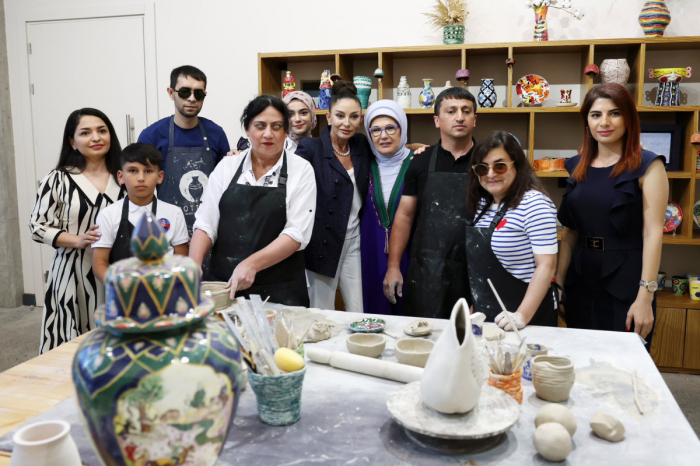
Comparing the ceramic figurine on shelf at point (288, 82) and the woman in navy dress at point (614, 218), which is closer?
the woman in navy dress at point (614, 218)

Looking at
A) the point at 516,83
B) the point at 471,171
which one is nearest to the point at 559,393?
the point at 471,171

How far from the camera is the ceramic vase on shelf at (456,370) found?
1.10 meters

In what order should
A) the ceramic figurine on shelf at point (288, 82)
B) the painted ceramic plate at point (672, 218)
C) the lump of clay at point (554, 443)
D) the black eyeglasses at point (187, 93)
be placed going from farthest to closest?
the ceramic figurine on shelf at point (288, 82) < the painted ceramic plate at point (672, 218) < the black eyeglasses at point (187, 93) < the lump of clay at point (554, 443)

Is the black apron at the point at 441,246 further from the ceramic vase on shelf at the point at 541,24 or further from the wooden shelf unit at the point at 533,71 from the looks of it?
the ceramic vase on shelf at the point at 541,24

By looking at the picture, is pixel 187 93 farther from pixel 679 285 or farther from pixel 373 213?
pixel 679 285

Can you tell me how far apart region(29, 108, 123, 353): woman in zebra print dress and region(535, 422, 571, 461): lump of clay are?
2115 millimetres

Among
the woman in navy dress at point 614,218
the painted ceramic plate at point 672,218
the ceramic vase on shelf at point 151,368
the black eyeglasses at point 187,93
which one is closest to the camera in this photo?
the ceramic vase on shelf at point 151,368

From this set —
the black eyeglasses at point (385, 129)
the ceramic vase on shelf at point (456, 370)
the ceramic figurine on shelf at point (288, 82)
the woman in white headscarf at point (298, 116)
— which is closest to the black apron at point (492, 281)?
the black eyeglasses at point (385, 129)

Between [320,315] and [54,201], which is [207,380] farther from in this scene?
[54,201]

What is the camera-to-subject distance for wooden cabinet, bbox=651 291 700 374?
3.57 metres

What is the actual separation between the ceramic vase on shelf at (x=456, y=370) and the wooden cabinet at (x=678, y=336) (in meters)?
3.01

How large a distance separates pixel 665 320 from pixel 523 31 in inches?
88.2

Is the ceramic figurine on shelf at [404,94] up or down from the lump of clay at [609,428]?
up

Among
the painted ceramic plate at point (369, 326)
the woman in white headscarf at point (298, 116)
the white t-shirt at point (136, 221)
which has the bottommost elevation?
the painted ceramic plate at point (369, 326)
